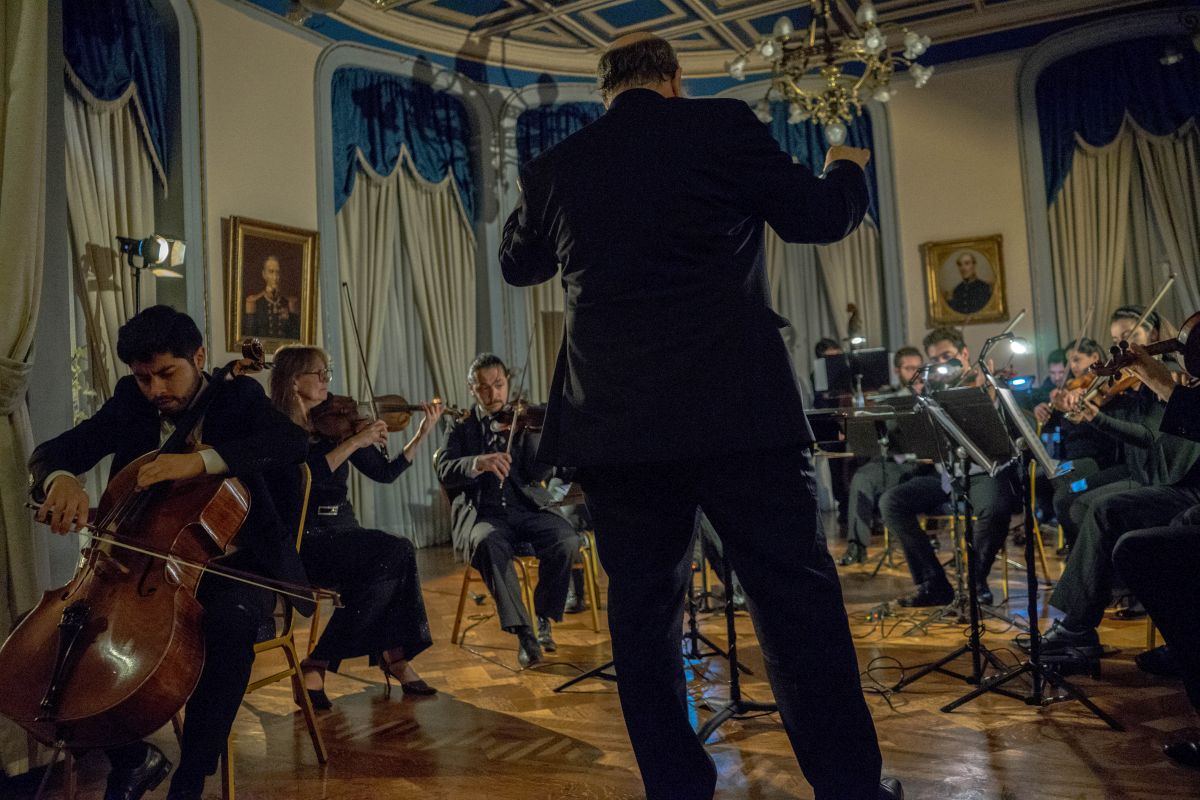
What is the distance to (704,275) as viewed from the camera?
1621 millimetres

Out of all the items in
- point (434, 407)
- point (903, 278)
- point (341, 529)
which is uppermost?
point (903, 278)

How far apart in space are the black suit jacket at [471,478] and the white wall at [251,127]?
252cm

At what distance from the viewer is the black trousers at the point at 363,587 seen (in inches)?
126

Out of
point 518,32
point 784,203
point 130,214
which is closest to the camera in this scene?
point 784,203

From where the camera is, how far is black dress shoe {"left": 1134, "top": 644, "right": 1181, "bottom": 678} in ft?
9.95

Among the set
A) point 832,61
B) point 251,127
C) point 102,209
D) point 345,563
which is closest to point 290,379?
point 345,563

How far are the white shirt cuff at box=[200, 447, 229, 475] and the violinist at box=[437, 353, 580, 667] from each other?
5.18ft

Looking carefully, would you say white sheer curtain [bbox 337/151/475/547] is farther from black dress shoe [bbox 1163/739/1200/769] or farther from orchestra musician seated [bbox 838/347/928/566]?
black dress shoe [bbox 1163/739/1200/769]

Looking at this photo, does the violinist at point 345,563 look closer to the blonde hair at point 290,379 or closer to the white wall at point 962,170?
the blonde hair at point 290,379

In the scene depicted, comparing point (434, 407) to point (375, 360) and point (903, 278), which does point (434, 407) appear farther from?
point (903, 278)

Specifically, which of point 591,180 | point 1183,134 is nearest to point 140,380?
point 591,180

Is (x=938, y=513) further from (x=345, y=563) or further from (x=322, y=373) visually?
(x=322, y=373)

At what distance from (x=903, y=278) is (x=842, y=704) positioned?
281 inches

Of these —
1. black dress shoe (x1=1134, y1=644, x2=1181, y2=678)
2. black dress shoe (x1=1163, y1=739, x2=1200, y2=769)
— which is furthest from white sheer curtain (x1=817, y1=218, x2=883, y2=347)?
black dress shoe (x1=1163, y1=739, x2=1200, y2=769)
